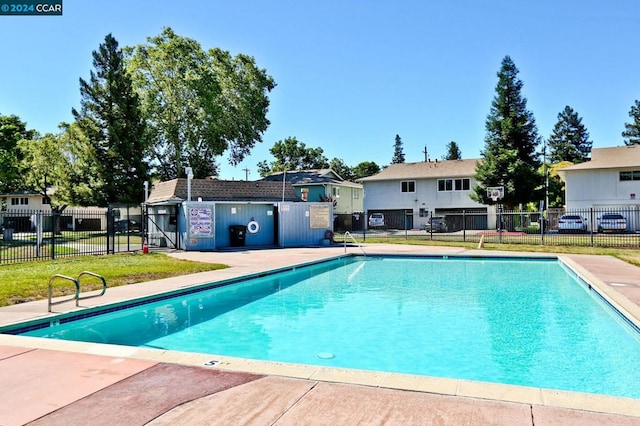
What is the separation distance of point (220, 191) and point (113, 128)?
14.8 meters

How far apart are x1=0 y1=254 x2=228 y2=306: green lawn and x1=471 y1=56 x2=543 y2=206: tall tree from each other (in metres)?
26.5

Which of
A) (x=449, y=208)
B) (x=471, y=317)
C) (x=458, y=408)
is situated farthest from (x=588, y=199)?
(x=458, y=408)

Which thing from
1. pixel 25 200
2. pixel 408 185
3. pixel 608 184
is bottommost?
pixel 608 184

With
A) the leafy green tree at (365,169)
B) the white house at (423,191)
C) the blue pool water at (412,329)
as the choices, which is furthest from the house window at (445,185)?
the leafy green tree at (365,169)

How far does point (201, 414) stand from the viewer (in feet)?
11.1

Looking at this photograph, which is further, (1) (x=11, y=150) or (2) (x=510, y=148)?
(2) (x=510, y=148)

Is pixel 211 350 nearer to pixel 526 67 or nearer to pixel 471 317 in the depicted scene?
pixel 471 317

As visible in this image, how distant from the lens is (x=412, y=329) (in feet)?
24.8

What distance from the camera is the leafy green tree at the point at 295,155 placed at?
66.4 m

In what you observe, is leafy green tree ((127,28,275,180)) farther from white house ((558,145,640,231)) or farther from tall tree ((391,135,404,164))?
tall tree ((391,135,404,164))

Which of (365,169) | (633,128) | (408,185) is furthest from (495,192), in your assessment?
(633,128)

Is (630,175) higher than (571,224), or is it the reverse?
(630,175)

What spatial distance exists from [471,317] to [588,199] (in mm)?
28965

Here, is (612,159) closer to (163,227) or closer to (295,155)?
(163,227)
